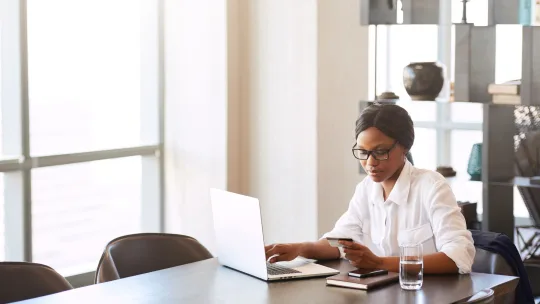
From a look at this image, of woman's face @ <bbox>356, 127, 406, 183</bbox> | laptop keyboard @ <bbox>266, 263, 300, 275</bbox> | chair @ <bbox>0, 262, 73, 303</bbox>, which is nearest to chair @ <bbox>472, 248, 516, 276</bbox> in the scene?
woman's face @ <bbox>356, 127, 406, 183</bbox>

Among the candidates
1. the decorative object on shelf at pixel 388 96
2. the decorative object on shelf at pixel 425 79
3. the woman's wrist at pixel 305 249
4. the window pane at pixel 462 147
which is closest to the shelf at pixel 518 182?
the window pane at pixel 462 147

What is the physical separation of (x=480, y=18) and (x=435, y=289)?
208 centimetres

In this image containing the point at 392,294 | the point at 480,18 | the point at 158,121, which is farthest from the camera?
the point at 158,121

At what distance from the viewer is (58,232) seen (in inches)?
204

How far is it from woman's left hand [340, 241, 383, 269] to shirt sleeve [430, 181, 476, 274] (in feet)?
0.82

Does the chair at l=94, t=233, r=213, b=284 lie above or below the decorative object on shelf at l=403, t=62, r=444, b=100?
below

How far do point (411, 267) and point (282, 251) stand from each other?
22.0 inches

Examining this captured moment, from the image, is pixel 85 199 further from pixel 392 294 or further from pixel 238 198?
pixel 392 294

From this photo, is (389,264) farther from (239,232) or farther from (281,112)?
(281,112)

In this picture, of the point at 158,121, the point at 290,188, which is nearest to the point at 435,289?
the point at 290,188

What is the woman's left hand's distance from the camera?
301 cm

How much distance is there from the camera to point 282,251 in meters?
3.23

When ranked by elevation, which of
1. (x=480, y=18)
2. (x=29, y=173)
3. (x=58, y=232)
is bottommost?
(x=58, y=232)

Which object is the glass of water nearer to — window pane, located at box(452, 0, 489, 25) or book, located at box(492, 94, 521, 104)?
book, located at box(492, 94, 521, 104)
